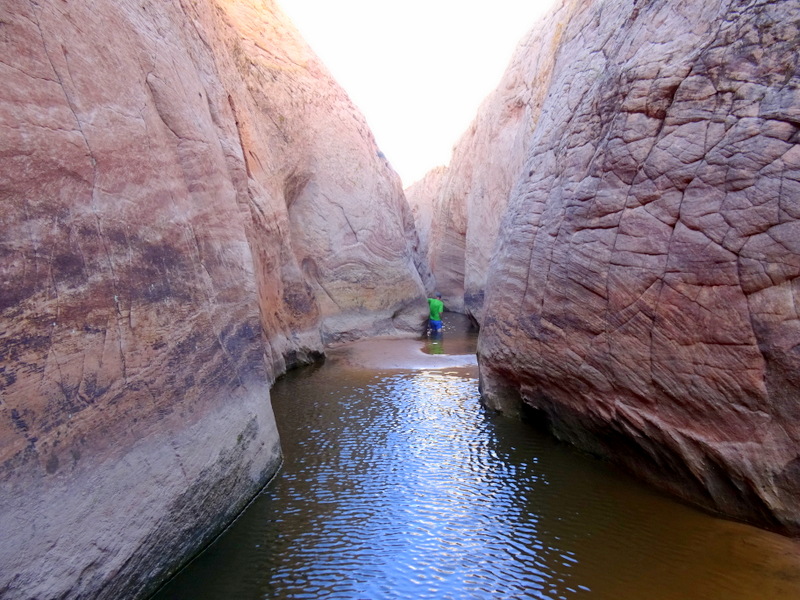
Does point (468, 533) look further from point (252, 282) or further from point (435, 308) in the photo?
point (435, 308)

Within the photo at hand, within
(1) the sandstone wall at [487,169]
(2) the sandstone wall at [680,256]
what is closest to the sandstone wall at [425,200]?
(1) the sandstone wall at [487,169]

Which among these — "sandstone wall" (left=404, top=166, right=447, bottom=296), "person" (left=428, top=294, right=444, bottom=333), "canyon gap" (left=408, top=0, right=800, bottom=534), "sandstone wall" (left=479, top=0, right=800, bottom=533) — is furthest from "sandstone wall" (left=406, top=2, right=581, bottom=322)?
"sandstone wall" (left=404, top=166, right=447, bottom=296)

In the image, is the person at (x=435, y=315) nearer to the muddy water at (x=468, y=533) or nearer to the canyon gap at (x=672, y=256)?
the canyon gap at (x=672, y=256)

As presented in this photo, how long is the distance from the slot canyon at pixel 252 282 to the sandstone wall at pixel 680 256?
0.02m

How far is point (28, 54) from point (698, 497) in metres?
5.25

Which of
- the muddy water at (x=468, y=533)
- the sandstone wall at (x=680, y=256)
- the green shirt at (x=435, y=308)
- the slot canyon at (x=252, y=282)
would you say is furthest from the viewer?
the green shirt at (x=435, y=308)

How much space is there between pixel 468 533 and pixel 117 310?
2883mm

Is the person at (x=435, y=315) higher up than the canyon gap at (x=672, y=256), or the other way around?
the canyon gap at (x=672, y=256)

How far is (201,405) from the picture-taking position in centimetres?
393

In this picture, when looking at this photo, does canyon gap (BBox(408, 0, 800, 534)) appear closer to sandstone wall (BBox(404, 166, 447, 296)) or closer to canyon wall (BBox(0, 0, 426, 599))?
canyon wall (BBox(0, 0, 426, 599))

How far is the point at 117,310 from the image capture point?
3.29 meters

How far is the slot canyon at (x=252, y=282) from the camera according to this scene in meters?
2.79

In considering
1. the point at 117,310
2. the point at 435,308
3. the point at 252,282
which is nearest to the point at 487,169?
the point at 435,308

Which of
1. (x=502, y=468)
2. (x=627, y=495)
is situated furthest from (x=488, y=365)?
(x=627, y=495)
